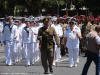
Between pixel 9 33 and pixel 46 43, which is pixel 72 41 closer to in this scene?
pixel 46 43

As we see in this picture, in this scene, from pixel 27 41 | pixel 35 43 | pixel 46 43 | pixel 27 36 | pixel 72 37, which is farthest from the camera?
pixel 35 43

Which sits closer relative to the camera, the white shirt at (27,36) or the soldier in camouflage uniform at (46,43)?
the soldier in camouflage uniform at (46,43)

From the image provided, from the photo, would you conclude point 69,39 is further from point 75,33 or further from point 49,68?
point 49,68

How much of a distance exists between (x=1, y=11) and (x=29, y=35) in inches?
1289

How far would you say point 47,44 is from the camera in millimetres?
17188

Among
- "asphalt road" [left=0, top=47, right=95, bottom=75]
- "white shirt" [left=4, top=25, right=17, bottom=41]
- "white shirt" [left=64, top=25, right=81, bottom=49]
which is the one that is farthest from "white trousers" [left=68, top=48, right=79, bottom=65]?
"white shirt" [left=4, top=25, right=17, bottom=41]

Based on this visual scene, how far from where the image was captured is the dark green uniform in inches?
673

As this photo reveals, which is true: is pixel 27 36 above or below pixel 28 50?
above

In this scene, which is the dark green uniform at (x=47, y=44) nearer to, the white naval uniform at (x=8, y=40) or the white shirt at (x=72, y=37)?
the white shirt at (x=72, y=37)

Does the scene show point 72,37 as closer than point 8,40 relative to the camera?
Yes

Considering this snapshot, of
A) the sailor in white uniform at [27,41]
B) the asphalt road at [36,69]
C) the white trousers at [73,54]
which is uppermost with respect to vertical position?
the sailor in white uniform at [27,41]

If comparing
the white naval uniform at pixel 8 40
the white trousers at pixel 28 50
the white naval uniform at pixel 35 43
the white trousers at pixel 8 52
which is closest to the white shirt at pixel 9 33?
the white naval uniform at pixel 8 40

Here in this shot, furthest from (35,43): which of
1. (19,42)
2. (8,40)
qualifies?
(8,40)

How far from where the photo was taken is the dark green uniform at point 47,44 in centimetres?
1709
